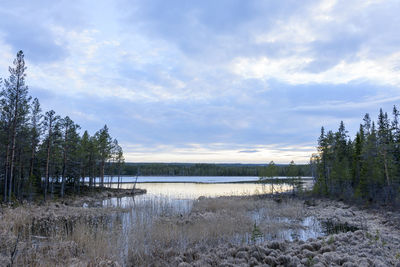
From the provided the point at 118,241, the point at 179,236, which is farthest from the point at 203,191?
the point at 118,241

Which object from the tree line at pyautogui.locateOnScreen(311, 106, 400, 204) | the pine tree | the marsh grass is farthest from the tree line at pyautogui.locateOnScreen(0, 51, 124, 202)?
the tree line at pyautogui.locateOnScreen(311, 106, 400, 204)

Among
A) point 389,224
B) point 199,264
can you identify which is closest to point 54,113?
point 199,264

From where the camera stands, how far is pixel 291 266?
25.2ft

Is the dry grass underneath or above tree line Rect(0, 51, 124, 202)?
underneath

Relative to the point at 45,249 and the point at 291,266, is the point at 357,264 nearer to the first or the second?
the point at 291,266

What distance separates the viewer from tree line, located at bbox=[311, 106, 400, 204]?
31484 millimetres

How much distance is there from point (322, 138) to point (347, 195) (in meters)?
11.7

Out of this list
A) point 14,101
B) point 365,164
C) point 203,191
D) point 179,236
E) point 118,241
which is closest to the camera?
point 118,241

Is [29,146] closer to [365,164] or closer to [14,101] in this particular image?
[14,101]

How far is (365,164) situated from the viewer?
33688 millimetres

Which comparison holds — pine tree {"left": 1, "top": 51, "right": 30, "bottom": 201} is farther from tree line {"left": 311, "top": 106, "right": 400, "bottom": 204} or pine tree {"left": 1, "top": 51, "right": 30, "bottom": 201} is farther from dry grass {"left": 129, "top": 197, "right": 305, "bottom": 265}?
tree line {"left": 311, "top": 106, "right": 400, "bottom": 204}

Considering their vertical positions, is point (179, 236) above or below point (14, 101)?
below

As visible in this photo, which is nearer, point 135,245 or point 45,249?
point 45,249

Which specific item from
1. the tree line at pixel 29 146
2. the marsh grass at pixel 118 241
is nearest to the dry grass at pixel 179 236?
the marsh grass at pixel 118 241
